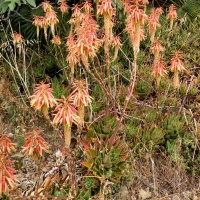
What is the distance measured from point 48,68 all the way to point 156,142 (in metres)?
2.06

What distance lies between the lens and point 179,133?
407 cm

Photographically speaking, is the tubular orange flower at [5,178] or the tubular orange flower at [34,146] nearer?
the tubular orange flower at [5,178]

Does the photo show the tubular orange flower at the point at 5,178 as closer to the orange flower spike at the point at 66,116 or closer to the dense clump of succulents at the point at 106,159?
the orange flower spike at the point at 66,116

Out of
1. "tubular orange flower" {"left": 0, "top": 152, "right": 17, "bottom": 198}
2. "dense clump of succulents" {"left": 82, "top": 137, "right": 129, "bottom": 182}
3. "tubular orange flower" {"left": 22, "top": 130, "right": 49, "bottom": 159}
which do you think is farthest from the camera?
"dense clump of succulents" {"left": 82, "top": 137, "right": 129, "bottom": 182}

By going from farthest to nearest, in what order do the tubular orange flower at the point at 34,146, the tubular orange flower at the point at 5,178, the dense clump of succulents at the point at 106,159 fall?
the dense clump of succulents at the point at 106,159, the tubular orange flower at the point at 34,146, the tubular orange flower at the point at 5,178

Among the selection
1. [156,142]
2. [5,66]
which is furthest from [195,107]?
[5,66]

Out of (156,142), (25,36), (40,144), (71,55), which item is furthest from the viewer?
(25,36)

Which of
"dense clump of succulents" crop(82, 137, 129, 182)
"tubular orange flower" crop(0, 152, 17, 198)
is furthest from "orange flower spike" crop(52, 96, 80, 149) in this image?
"dense clump of succulents" crop(82, 137, 129, 182)

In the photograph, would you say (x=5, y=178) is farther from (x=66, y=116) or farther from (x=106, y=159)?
(x=106, y=159)

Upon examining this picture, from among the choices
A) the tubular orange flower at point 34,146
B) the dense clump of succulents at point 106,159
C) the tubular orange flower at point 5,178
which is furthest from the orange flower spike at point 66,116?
the dense clump of succulents at point 106,159

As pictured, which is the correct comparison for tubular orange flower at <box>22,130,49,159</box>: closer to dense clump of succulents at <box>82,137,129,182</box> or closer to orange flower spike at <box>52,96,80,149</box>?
orange flower spike at <box>52,96,80,149</box>

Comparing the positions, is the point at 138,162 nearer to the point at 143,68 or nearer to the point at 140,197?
the point at 140,197

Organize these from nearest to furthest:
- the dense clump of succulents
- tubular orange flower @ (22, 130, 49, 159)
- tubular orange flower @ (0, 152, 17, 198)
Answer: tubular orange flower @ (0, 152, 17, 198) → tubular orange flower @ (22, 130, 49, 159) → the dense clump of succulents

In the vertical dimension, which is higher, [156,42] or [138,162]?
[156,42]
